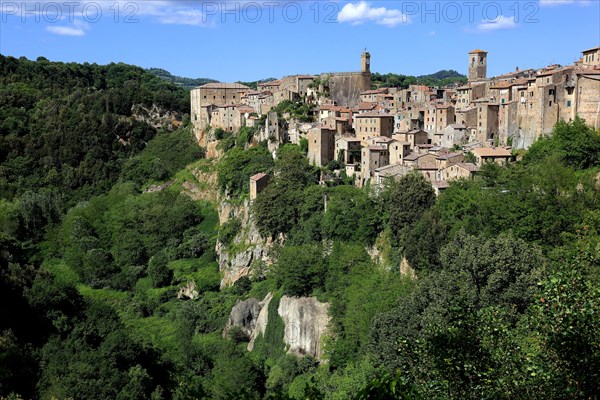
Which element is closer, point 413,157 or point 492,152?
point 492,152

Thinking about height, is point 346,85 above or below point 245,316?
above

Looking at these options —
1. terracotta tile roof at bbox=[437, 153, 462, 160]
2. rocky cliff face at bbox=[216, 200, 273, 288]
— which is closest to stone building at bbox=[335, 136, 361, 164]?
rocky cliff face at bbox=[216, 200, 273, 288]

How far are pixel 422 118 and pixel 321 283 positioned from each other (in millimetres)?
19402

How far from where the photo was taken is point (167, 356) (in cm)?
4472

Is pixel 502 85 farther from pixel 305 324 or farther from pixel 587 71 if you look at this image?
pixel 305 324

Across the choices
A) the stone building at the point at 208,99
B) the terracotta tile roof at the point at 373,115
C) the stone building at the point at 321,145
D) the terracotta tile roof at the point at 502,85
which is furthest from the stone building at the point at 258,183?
the stone building at the point at 208,99

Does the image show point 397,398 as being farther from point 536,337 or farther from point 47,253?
point 47,253

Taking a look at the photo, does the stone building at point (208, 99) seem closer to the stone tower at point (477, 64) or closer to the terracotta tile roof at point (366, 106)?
the terracotta tile roof at point (366, 106)

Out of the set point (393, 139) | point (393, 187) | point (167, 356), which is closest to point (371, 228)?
point (393, 187)

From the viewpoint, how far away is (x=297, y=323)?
1810 inches

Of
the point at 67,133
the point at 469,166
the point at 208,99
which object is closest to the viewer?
the point at 469,166

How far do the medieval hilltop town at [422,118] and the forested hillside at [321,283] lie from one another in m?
1.95

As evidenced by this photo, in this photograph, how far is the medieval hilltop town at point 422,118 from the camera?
45281mm

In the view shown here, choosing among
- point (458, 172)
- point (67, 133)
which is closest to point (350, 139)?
point (458, 172)
